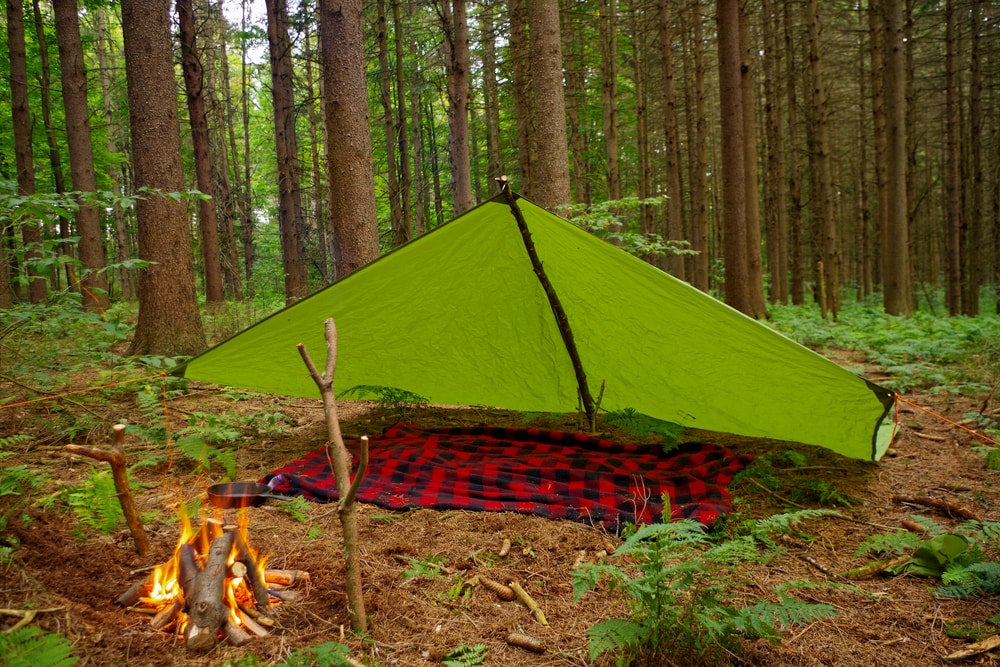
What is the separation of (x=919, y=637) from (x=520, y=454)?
7.27 feet

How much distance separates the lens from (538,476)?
10.1 feet

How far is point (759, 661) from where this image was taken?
154cm

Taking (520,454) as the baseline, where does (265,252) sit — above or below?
above

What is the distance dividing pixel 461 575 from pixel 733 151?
685cm

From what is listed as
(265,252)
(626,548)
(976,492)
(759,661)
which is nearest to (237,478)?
(626,548)

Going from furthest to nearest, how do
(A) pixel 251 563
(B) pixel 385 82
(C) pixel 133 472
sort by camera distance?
(B) pixel 385 82, (C) pixel 133 472, (A) pixel 251 563

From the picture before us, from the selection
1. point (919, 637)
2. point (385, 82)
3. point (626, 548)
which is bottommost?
point (919, 637)

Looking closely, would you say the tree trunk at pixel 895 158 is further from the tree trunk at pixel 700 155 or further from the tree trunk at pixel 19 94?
the tree trunk at pixel 19 94

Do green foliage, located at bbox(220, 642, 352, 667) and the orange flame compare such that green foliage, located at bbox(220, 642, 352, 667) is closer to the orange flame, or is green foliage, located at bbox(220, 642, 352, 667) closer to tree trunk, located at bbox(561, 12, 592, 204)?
the orange flame

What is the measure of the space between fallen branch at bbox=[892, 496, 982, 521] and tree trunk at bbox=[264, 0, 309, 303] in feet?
30.6

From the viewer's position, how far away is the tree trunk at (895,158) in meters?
9.04

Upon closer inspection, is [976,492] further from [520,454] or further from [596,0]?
[596,0]

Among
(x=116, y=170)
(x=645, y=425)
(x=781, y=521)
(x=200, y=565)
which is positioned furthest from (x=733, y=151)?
(x=116, y=170)

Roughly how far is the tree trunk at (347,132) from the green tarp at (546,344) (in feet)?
5.35
